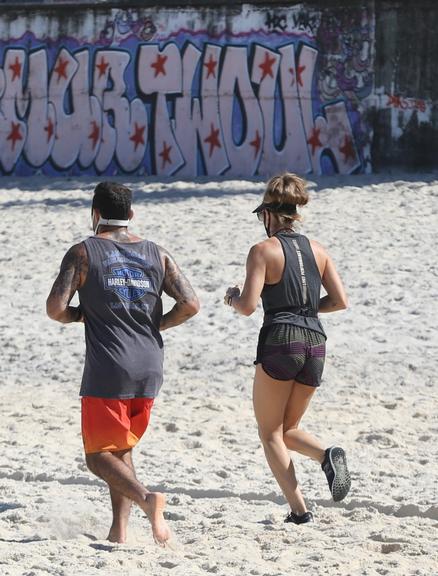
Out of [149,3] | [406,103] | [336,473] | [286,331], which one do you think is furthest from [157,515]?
[149,3]

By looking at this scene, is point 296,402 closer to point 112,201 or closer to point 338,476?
point 338,476

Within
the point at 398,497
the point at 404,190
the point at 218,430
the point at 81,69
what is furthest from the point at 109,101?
the point at 398,497

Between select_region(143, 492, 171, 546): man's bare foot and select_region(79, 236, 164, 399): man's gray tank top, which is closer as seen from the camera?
select_region(143, 492, 171, 546): man's bare foot

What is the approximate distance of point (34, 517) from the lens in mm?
6125

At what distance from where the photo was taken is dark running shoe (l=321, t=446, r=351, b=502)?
5625mm

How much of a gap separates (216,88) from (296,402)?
12702mm

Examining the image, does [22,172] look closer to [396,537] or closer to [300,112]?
[300,112]

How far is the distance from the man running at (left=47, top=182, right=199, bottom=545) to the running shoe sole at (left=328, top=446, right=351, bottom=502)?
0.89 metres

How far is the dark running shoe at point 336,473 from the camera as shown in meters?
5.62

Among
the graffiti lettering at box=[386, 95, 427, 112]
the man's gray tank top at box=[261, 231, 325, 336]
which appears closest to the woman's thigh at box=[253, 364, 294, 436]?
the man's gray tank top at box=[261, 231, 325, 336]

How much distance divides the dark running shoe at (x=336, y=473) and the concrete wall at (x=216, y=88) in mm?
12030

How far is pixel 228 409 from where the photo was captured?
8.88m

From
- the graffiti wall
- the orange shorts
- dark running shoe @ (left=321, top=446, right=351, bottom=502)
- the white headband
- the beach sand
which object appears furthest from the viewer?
the graffiti wall

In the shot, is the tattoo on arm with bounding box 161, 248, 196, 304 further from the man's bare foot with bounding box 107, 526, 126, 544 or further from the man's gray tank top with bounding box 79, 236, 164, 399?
the man's bare foot with bounding box 107, 526, 126, 544
